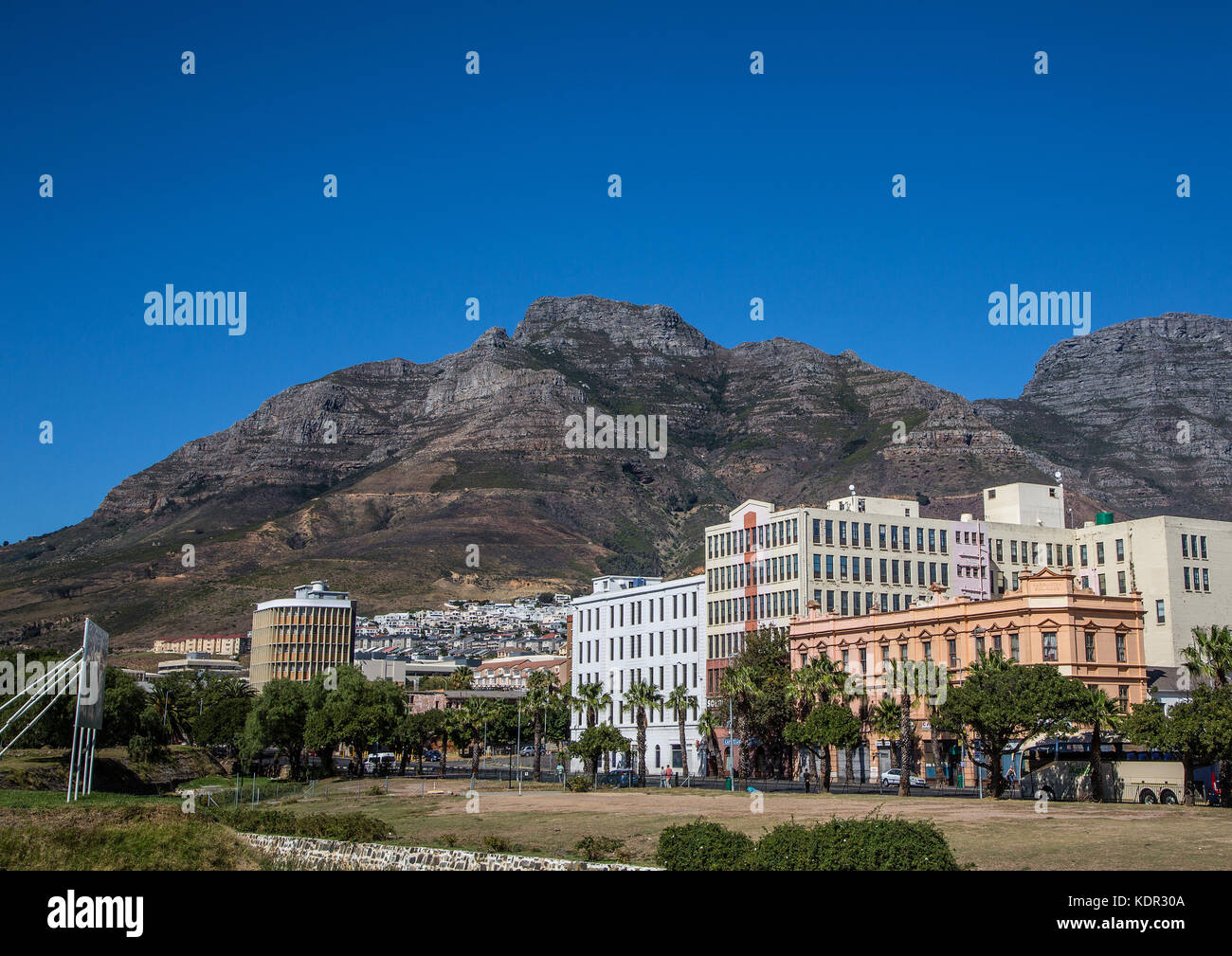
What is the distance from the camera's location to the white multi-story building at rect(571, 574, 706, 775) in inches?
4582

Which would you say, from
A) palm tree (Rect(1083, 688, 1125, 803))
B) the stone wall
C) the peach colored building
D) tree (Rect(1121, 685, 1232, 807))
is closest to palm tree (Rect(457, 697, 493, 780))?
the peach colored building

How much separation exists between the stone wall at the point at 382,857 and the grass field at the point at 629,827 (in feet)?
5.10

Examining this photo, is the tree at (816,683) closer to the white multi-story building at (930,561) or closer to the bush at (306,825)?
the white multi-story building at (930,561)

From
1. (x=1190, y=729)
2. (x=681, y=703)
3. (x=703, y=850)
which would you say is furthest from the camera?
(x=681, y=703)

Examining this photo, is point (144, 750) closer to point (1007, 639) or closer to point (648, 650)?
point (648, 650)

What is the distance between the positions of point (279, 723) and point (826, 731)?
5417 centimetres

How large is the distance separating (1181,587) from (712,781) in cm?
4188

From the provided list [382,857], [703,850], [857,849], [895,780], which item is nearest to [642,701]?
[895,780]

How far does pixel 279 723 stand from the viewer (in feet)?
364

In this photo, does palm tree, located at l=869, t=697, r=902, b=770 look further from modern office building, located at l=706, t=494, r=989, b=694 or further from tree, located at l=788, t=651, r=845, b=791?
modern office building, located at l=706, t=494, r=989, b=694

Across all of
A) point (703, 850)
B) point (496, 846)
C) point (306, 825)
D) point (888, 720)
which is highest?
point (888, 720)

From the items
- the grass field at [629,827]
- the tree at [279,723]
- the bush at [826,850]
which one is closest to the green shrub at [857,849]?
the bush at [826,850]
